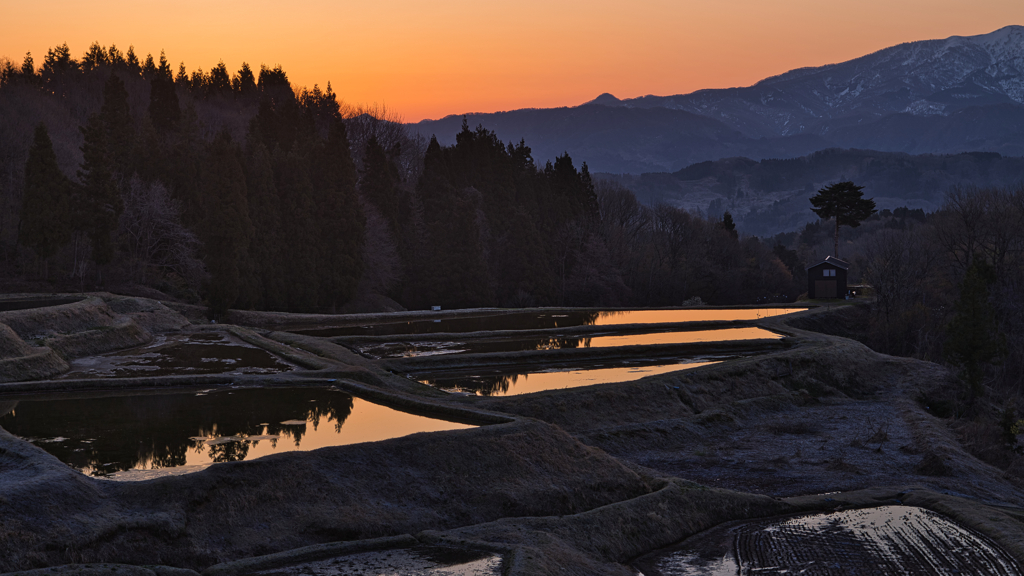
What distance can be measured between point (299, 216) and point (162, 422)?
1529 inches

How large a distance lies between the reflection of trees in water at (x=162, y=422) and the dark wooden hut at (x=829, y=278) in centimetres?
5374

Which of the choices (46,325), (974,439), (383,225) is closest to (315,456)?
(46,325)

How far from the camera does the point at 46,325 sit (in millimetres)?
26469

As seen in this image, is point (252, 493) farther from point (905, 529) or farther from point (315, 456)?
point (905, 529)

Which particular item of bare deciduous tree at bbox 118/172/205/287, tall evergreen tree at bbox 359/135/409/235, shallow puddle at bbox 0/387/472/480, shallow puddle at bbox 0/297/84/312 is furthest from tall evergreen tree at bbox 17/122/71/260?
shallow puddle at bbox 0/387/472/480

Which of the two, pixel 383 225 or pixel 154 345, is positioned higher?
pixel 383 225

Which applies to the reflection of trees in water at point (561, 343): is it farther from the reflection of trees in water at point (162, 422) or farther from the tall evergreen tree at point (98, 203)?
the tall evergreen tree at point (98, 203)

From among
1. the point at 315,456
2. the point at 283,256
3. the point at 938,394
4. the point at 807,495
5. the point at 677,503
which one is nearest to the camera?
the point at 315,456

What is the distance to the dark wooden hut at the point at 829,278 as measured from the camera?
211ft

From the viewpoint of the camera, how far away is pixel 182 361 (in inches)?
969

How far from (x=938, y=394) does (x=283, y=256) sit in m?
39.1

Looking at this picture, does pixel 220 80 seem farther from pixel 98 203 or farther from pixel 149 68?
pixel 98 203

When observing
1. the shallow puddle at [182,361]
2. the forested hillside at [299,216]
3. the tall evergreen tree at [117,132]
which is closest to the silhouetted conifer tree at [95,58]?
the forested hillside at [299,216]

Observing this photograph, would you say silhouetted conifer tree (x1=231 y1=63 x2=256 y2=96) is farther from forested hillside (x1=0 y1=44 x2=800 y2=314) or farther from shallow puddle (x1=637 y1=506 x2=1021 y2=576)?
shallow puddle (x1=637 y1=506 x2=1021 y2=576)
